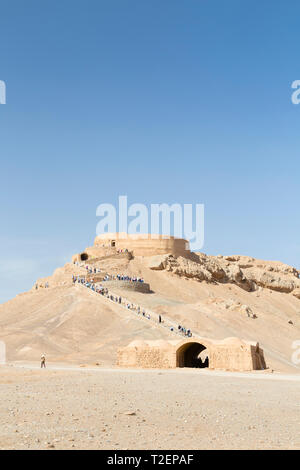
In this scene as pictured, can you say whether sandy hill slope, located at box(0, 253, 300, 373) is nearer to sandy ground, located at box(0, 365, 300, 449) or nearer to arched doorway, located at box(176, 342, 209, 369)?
arched doorway, located at box(176, 342, 209, 369)

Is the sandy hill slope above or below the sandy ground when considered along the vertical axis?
above

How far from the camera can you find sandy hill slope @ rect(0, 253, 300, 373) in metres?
33.2

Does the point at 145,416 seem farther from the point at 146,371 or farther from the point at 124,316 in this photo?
the point at 124,316

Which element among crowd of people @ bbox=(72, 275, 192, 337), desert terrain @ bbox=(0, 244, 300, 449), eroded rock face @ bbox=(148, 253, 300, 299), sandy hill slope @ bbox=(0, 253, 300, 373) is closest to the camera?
desert terrain @ bbox=(0, 244, 300, 449)

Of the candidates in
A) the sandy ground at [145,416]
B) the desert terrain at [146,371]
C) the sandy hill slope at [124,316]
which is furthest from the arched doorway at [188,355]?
the sandy ground at [145,416]

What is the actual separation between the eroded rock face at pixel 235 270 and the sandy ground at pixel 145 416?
151 feet

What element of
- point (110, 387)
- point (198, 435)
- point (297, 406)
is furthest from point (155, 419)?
point (110, 387)

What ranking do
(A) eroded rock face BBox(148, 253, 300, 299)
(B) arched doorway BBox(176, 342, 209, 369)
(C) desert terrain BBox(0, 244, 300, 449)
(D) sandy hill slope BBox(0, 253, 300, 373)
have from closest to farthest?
(C) desert terrain BBox(0, 244, 300, 449), (B) arched doorway BBox(176, 342, 209, 369), (D) sandy hill slope BBox(0, 253, 300, 373), (A) eroded rock face BBox(148, 253, 300, 299)

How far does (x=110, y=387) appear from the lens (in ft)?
51.5

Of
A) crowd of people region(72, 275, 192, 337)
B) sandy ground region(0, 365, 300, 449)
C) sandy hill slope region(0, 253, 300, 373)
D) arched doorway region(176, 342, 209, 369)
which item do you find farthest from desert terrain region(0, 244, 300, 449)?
arched doorway region(176, 342, 209, 369)

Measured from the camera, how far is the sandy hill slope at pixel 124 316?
109 ft

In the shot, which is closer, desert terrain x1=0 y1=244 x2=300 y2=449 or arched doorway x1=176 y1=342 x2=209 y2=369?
desert terrain x1=0 y1=244 x2=300 y2=449

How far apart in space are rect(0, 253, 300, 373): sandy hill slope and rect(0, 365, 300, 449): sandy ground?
15.2 m

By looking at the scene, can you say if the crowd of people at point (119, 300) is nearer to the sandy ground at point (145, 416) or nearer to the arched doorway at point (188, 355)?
the arched doorway at point (188, 355)
